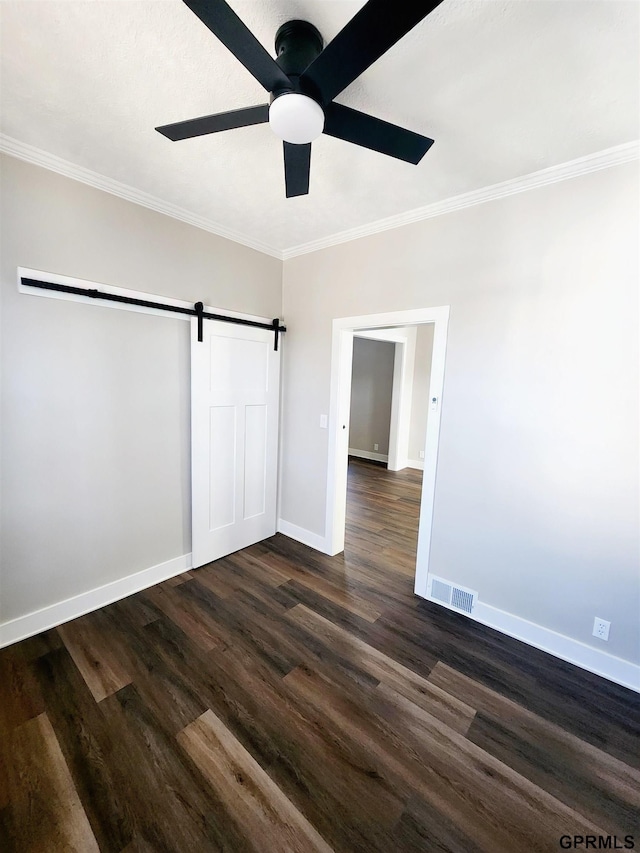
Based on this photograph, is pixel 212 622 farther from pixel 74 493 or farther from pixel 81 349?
pixel 81 349

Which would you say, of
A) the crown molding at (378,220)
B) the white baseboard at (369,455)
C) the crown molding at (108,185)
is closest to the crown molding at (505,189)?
the crown molding at (378,220)

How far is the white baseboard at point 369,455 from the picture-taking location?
6602mm

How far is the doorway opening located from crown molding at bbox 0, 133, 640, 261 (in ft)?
2.04

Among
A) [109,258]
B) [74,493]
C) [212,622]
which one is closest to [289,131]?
[109,258]

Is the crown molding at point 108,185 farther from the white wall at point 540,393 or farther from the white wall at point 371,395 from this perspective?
the white wall at point 371,395

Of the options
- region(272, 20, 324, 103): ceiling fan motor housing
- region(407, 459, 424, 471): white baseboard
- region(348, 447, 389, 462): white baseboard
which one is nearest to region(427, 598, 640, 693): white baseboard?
region(272, 20, 324, 103): ceiling fan motor housing

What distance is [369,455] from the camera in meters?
6.79

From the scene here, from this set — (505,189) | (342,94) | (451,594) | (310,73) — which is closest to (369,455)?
(451,594)

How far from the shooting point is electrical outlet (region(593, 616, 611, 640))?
1821 millimetres

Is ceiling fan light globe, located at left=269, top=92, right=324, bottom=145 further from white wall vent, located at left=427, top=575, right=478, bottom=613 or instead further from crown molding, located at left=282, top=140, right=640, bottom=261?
white wall vent, located at left=427, top=575, right=478, bottom=613

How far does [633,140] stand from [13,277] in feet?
10.3

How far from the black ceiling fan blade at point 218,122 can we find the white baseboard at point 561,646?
276 centimetres

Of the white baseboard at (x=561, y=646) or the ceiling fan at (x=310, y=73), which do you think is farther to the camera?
the white baseboard at (x=561, y=646)

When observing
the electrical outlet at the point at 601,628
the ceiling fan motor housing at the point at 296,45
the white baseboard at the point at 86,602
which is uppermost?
the ceiling fan motor housing at the point at 296,45
